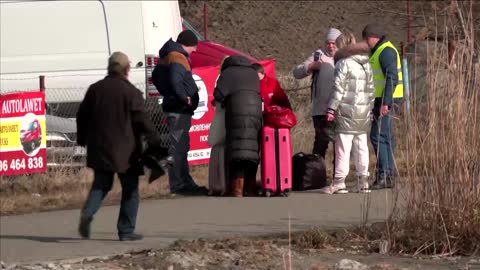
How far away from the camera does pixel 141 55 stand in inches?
608

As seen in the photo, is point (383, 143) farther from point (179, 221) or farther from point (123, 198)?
point (123, 198)

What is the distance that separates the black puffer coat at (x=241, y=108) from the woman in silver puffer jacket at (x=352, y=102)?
0.77 m

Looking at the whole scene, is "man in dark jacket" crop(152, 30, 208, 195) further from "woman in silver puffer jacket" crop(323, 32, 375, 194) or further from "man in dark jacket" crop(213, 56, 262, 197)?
"woman in silver puffer jacket" crop(323, 32, 375, 194)

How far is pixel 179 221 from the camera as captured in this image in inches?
419

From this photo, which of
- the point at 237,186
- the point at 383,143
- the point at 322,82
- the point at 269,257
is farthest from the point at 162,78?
the point at 269,257

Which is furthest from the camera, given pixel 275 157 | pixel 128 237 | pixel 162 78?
pixel 162 78

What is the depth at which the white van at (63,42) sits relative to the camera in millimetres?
15266

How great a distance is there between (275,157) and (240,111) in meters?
0.60

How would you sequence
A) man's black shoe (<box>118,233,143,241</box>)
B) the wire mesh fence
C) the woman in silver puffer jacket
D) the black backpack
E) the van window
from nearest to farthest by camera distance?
man's black shoe (<box>118,233,143,241</box>), the woman in silver puffer jacket, the black backpack, the wire mesh fence, the van window

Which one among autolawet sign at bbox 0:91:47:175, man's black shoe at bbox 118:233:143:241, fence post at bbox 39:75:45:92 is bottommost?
man's black shoe at bbox 118:233:143:241

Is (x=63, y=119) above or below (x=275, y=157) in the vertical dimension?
above

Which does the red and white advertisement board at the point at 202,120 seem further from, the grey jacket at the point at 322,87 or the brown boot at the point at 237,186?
the brown boot at the point at 237,186

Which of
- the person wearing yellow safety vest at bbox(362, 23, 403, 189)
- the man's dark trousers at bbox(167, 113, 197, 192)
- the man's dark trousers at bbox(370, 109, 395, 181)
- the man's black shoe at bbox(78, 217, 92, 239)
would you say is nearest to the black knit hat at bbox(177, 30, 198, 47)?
the man's dark trousers at bbox(167, 113, 197, 192)

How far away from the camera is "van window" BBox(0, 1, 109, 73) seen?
1526cm
